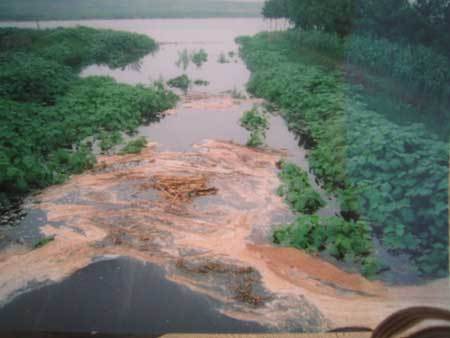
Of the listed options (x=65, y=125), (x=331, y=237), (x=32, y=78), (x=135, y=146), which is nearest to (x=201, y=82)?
(x=135, y=146)

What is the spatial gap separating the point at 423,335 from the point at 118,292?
182 centimetres

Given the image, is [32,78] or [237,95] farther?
[237,95]

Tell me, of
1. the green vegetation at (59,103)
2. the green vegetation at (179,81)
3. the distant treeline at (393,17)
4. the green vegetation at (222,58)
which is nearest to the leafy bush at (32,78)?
the green vegetation at (59,103)

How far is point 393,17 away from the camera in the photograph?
10.4 ft

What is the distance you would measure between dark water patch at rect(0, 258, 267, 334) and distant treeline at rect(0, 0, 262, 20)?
7.04ft

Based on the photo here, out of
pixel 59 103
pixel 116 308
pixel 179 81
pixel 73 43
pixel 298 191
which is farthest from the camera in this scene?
pixel 59 103

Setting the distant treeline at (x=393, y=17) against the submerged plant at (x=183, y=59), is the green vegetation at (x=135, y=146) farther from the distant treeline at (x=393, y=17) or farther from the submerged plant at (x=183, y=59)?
the distant treeline at (x=393, y=17)

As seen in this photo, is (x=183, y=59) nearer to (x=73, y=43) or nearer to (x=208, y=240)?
(x=73, y=43)

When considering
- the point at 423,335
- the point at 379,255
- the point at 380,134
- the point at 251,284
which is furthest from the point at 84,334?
the point at 380,134

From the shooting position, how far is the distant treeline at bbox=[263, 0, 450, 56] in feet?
8.89

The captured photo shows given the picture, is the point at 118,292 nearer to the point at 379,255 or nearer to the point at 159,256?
the point at 159,256

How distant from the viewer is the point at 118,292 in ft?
7.79

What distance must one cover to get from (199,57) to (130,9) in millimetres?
718

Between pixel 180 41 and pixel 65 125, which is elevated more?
pixel 180 41
